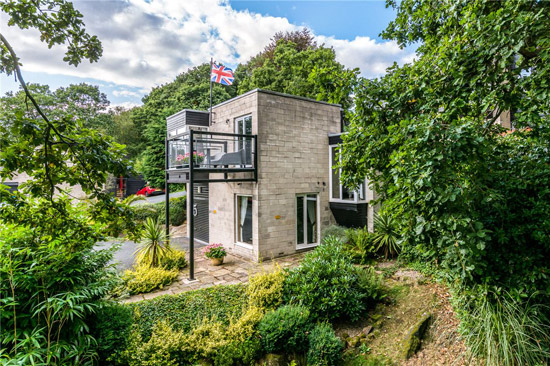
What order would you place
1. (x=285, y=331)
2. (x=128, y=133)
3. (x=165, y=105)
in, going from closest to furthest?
(x=285, y=331) → (x=165, y=105) → (x=128, y=133)

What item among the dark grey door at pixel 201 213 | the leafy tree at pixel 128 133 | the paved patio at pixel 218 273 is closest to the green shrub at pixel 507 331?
the paved patio at pixel 218 273

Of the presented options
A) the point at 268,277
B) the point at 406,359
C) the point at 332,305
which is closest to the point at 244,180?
the point at 268,277

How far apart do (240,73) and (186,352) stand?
23630mm

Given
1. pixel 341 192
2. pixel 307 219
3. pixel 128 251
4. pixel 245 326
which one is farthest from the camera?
pixel 128 251

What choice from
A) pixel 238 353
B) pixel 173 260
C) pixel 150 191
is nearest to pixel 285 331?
pixel 238 353

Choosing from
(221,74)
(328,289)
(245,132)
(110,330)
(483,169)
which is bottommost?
(110,330)

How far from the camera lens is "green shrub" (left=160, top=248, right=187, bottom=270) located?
7554 millimetres

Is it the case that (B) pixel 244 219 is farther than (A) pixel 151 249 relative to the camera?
Yes

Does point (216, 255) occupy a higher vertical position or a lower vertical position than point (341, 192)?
lower

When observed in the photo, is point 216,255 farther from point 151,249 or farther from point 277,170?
point 277,170

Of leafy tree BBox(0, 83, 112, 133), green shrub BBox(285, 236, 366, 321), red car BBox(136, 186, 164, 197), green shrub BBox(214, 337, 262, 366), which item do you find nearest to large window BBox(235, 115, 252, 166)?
green shrub BBox(285, 236, 366, 321)

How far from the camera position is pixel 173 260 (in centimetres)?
775

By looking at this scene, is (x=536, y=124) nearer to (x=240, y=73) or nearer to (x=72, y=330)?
(x=72, y=330)

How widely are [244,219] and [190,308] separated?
4404 millimetres
